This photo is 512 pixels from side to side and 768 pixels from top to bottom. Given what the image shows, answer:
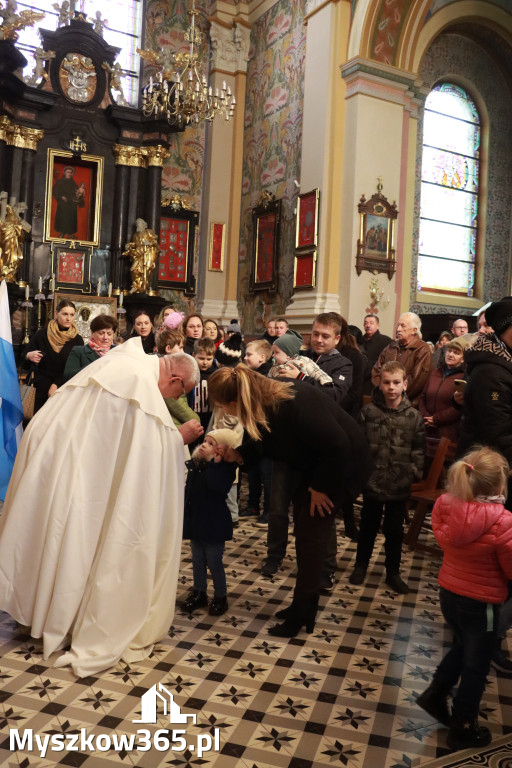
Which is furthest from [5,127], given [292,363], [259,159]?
[292,363]

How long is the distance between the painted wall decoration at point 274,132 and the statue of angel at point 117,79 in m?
2.41

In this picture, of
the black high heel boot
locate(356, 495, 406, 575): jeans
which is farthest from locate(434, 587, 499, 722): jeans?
locate(356, 495, 406, 575): jeans

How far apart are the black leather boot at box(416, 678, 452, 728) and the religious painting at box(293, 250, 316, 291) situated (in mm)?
8065

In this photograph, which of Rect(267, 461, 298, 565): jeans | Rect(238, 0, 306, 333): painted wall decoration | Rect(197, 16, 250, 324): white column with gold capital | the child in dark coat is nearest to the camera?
the child in dark coat

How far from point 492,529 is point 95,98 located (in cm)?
1217

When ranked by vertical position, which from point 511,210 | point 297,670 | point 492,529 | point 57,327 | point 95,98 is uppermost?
point 95,98

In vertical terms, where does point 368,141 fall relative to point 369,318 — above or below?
above

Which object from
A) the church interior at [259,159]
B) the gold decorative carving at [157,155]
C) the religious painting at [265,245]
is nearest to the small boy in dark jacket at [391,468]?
the church interior at [259,159]

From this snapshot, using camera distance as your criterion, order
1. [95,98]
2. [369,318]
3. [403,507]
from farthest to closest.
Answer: [95,98], [369,318], [403,507]

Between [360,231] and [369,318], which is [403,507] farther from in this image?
[360,231]

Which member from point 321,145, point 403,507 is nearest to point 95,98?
point 321,145

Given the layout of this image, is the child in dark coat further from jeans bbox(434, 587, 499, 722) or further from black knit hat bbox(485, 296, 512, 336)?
black knit hat bbox(485, 296, 512, 336)

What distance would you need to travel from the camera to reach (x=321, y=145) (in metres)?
10.2

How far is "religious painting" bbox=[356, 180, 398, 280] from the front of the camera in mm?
10000
